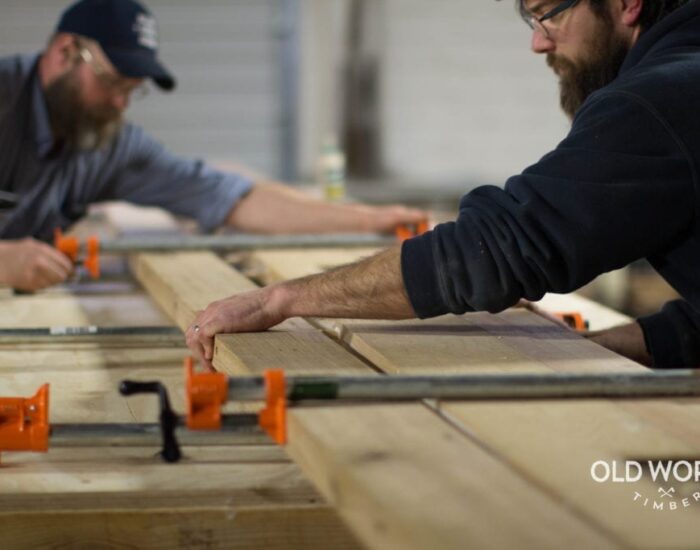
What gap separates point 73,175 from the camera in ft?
15.8

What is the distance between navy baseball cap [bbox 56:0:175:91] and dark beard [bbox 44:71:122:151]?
0.19 metres

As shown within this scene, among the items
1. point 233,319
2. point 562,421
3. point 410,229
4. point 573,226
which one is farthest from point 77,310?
point 562,421

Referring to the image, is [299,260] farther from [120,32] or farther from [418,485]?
[418,485]

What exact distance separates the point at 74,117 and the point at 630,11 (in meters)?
2.56

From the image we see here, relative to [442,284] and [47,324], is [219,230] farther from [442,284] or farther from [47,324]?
[442,284]

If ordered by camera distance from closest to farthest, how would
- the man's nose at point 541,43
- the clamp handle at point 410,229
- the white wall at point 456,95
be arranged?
the man's nose at point 541,43 → the clamp handle at point 410,229 → the white wall at point 456,95

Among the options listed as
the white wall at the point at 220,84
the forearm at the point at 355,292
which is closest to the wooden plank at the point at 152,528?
the forearm at the point at 355,292

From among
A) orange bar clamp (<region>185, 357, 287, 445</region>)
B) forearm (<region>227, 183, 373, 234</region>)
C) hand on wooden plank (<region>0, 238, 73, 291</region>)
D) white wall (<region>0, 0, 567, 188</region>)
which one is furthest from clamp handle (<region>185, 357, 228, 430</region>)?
white wall (<region>0, 0, 567, 188</region>)

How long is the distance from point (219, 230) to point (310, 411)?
315 centimetres

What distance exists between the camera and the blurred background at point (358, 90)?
32.3ft

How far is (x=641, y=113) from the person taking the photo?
2414 millimetres

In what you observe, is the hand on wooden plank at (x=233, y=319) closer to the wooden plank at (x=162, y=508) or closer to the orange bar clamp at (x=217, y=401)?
the wooden plank at (x=162, y=508)

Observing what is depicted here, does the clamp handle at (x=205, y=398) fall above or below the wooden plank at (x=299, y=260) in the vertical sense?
above

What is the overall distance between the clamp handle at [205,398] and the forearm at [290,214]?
259 cm
